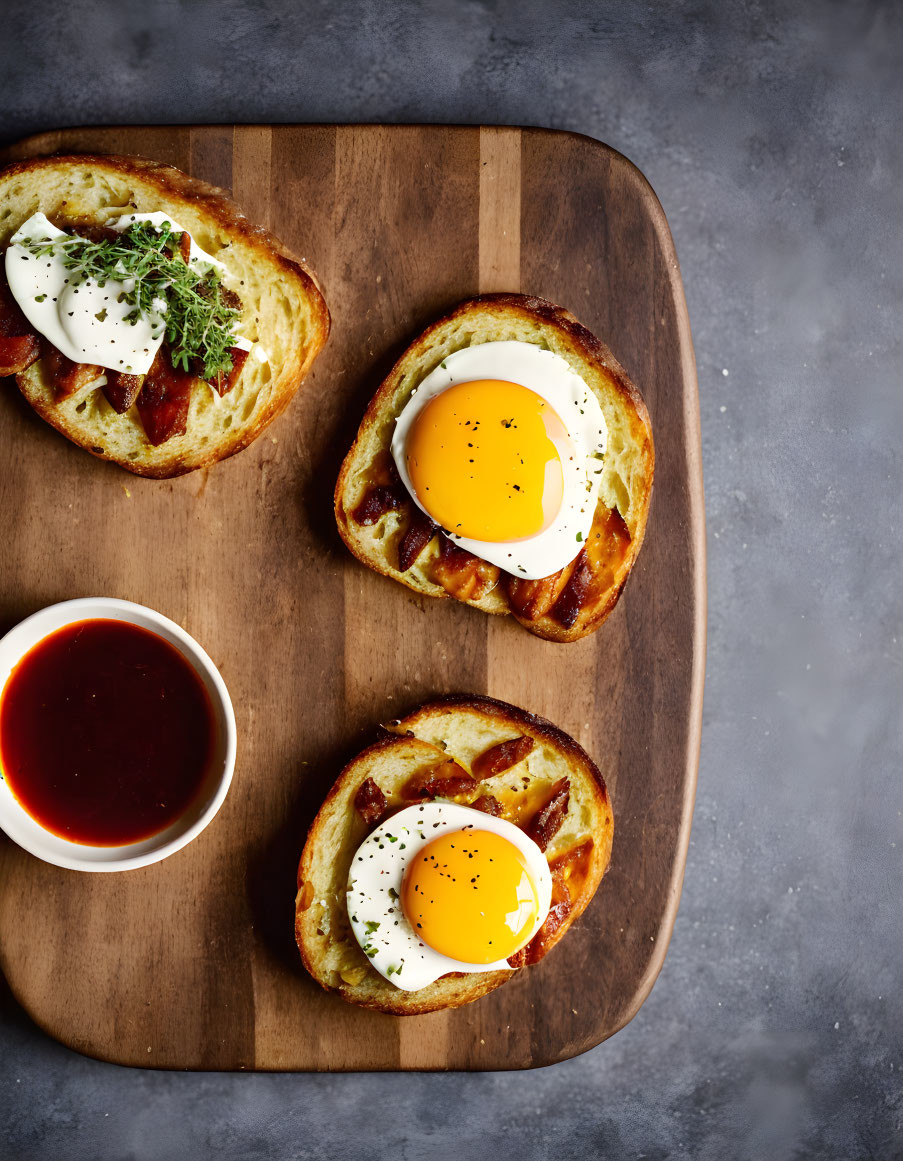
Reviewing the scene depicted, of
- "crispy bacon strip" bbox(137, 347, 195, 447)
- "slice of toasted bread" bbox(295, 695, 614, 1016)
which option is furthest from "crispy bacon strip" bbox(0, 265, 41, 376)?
"slice of toasted bread" bbox(295, 695, 614, 1016)

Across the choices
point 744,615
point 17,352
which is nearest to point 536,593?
point 744,615

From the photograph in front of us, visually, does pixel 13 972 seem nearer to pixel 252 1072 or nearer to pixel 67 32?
pixel 252 1072

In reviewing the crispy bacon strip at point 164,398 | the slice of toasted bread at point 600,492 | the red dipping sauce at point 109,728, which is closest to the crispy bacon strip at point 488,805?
the slice of toasted bread at point 600,492

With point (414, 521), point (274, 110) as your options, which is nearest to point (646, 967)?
point (414, 521)

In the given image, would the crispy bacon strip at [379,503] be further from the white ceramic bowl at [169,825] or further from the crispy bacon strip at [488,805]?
the crispy bacon strip at [488,805]

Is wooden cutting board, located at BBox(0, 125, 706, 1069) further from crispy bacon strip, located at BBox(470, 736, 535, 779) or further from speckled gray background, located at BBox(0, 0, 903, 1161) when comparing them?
speckled gray background, located at BBox(0, 0, 903, 1161)

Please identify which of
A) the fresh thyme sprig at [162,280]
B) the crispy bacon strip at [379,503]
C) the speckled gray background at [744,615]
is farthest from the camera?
the speckled gray background at [744,615]

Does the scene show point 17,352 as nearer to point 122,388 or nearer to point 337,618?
point 122,388
